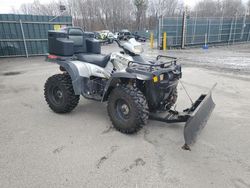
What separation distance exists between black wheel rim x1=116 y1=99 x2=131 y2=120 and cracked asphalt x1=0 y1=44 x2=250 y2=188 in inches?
10.8

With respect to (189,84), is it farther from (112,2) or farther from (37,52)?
(112,2)

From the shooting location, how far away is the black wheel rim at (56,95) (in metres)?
3.51

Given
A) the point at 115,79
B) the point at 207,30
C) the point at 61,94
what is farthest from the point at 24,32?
the point at 207,30

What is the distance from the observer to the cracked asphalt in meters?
1.98

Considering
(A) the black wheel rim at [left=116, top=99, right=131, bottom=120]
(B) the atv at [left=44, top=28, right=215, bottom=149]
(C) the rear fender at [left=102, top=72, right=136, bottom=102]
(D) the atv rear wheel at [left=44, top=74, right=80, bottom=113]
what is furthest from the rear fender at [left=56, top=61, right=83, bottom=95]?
(A) the black wheel rim at [left=116, top=99, right=131, bottom=120]

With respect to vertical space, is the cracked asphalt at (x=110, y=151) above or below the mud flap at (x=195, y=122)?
below

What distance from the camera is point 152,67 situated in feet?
8.41

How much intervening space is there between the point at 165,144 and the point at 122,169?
76cm

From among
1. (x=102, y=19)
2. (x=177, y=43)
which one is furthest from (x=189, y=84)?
(x=102, y=19)

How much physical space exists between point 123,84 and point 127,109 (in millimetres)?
366

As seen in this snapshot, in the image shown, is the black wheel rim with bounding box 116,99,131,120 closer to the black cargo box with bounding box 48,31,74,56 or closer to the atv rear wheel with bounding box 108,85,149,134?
the atv rear wheel with bounding box 108,85,149,134

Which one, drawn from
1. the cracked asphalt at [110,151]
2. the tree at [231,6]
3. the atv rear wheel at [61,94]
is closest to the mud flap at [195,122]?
the cracked asphalt at [110,151]

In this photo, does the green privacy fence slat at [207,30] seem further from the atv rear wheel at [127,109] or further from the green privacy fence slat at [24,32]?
the atv rear wheel at [127,109]

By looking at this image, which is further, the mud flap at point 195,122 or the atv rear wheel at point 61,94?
the atv rear wheel at point 61,94
